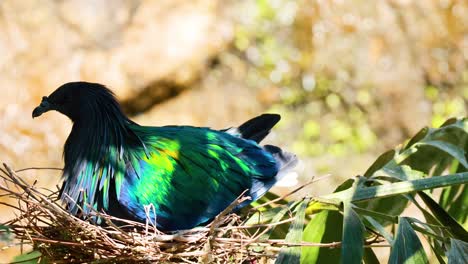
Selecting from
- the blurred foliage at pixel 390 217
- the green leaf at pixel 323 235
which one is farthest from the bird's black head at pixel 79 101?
the green leaf at pixel 323 235

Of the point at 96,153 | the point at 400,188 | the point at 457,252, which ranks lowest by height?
the point at 457,252

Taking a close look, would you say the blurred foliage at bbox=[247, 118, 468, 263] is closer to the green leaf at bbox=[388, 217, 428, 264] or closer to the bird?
the green leaf at bbox=[388, 217, 428, 264]

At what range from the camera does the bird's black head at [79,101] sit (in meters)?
3.45

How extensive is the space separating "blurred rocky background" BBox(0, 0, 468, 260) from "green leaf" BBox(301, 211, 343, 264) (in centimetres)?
442

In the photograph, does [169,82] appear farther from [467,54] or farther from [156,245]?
[156,245]

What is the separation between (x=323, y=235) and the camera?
283cm

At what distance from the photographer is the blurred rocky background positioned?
24.3ft

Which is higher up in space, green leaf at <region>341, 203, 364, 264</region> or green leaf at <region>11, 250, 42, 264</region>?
green leaf at <region>11, 250, 42, 264</region>

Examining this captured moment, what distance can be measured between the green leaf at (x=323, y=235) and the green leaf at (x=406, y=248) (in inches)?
11.3

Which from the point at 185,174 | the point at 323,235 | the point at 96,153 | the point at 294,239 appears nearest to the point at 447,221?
the point at 323,235

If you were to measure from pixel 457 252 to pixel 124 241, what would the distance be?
114 centimetres

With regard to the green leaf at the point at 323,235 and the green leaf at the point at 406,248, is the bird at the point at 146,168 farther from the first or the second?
the green leaf at the point at 406,248

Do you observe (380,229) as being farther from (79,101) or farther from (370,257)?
(79,101)

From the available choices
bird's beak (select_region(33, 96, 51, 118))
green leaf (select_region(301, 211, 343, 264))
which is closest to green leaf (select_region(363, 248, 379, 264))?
green leaf (select_region(301, 211, 343, 264))
